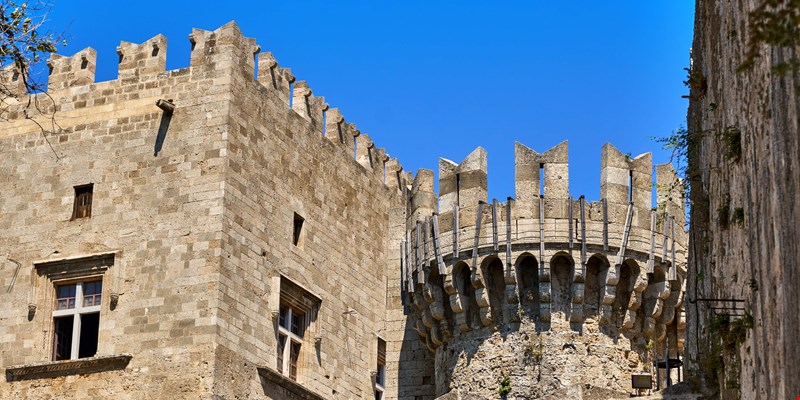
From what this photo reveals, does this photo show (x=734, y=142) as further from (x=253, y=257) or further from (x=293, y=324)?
(x=293, y=324)

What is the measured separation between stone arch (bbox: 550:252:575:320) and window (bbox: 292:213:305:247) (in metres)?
3.86

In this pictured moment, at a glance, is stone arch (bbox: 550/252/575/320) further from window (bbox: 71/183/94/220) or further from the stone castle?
window (bbox: 71/183/94/220)

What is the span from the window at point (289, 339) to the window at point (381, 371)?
7.44ft

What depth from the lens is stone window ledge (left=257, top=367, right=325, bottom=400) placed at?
68.7ft

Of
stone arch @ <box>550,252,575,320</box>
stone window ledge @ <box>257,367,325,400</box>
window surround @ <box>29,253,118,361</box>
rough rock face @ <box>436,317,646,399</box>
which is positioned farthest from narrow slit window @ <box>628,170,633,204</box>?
window surround @ <box>29,253,118,361</box>

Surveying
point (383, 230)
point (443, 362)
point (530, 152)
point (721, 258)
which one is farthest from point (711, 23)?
point (383, 230)

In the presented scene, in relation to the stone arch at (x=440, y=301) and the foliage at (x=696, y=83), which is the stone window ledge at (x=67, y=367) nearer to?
the stone arch at (x=440, y=301)

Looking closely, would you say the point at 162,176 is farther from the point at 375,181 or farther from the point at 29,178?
the point at 375,181

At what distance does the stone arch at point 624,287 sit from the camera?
71.6ft

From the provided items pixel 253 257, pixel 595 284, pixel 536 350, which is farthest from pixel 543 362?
pixel 253 257

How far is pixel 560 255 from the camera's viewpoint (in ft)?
71.4

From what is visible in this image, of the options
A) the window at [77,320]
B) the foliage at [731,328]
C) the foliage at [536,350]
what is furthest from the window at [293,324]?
the foliage at [731,328]

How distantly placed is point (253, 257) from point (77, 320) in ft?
8.71

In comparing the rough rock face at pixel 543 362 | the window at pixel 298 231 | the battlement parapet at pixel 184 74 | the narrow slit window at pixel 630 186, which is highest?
the battlement parapet at pixel 184 74
